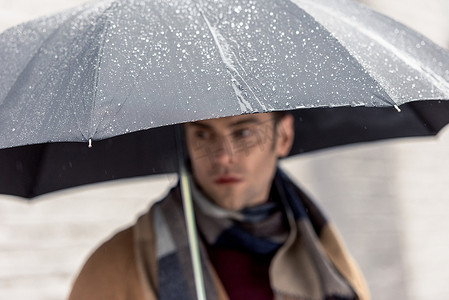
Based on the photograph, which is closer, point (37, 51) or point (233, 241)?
point (37, 51)

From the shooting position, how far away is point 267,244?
2.44 meters

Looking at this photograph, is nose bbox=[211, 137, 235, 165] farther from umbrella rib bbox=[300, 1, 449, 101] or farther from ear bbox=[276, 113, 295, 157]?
umbrella rib bbox=[300, 1, 449, 101]

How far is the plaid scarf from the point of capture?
2.30m

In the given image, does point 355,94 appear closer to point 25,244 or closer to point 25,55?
point 25,55

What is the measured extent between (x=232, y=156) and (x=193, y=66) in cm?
66

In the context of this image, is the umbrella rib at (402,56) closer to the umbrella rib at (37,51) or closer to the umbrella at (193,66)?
the umbrella at (193,66)

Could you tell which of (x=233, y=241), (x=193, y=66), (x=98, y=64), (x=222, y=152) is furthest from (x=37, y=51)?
(x=233, y=241)

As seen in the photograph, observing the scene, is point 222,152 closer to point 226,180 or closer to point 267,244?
point 226,180

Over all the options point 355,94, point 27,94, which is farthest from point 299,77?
point 27,94

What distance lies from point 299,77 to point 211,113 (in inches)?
8.8

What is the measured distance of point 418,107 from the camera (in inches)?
91.4

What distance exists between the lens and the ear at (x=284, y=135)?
2520 mm

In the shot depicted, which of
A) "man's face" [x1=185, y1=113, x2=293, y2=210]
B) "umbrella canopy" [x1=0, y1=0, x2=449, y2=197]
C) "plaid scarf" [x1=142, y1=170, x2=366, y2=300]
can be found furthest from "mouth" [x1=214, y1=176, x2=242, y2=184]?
"umbrella canopy" [x1=0, y1=0, x2=449, y2=197]

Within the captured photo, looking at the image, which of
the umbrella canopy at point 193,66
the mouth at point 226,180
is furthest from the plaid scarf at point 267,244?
the umbrella canopy at point 193,66
